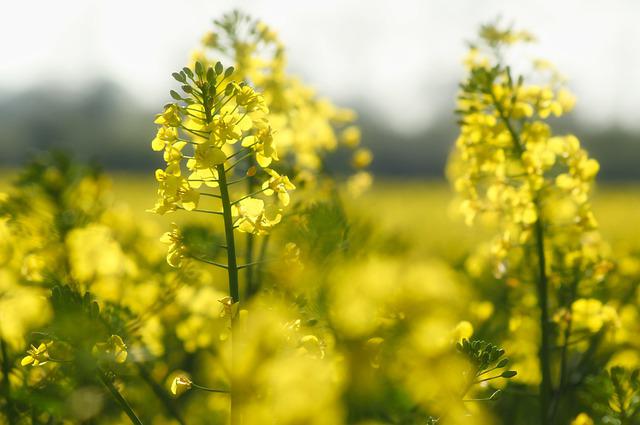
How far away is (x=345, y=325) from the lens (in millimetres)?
3021

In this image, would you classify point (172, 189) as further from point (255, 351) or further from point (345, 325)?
point (345, 325)

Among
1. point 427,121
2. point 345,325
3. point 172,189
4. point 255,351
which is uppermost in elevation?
point 172,189

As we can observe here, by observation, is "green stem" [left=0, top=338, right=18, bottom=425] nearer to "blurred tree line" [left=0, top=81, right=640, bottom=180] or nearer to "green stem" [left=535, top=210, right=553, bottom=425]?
"green stem" [left=535, top=210, right=553, bottom=425]

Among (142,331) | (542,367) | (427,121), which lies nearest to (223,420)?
(142,331)

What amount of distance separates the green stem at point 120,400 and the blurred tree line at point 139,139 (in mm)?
41212

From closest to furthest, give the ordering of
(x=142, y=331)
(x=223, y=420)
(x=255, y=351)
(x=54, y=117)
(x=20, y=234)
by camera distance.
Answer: (x=255, y=351) < (x=20, y=234) < (x=142, y=331) < (x=223, y=420) < (x=54, y=117)

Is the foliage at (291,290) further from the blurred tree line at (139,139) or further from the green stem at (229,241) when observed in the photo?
the blurred tree line at (139,139)

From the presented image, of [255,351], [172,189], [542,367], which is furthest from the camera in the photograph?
[542,367]

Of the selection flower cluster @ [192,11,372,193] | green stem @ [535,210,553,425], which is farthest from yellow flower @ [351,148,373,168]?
green stem @ [535,210,553,425]

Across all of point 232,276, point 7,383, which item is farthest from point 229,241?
point 7,383

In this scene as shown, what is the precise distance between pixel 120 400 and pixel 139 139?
63935 millimetres

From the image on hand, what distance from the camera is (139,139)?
63.3m

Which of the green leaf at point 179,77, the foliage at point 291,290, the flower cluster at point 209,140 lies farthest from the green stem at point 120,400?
the green leaf at point 179,77

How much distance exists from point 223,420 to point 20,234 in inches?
50.9
